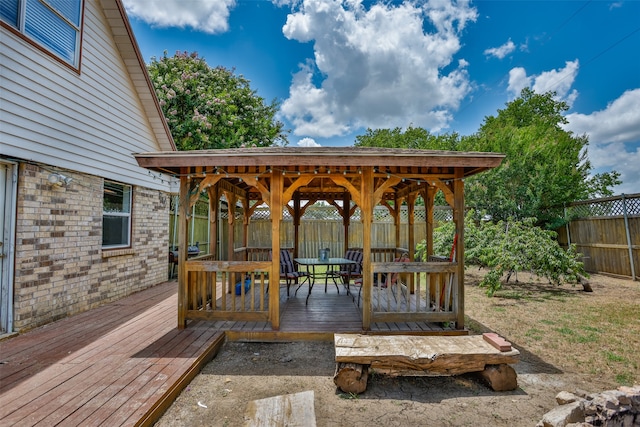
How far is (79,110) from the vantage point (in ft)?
16.0

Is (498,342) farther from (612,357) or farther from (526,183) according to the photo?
(526,183)

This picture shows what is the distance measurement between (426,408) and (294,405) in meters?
1.16

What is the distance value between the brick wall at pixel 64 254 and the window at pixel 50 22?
1.71 meters

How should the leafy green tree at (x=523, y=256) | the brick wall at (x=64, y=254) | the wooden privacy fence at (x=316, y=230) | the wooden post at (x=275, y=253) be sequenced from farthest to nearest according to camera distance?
the wooden privacy fence at (x=316, y=230)
the leafy green tree at (x=523, y=256)
the wooden post at (x=275, y=253)
the brick wall at (x=64, y=254)

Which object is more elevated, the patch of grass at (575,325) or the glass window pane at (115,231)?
the glass window pane at (115,231)

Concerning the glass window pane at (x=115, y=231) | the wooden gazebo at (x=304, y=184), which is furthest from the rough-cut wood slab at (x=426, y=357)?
the glass window pane at (x=115, y=231)

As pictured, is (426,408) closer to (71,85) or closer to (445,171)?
(445,171)

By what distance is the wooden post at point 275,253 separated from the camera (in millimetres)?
4184

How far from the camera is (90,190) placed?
5133 millimetres

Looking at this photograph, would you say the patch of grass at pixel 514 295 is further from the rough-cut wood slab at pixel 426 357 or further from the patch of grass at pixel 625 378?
the rough-cut wood slab at pixel 426 357

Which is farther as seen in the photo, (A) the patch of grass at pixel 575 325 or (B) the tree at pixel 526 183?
(B) the tree at pixel 526 183

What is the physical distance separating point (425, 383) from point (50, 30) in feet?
21.7

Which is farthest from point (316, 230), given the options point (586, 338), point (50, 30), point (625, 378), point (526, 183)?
point (625, 378)

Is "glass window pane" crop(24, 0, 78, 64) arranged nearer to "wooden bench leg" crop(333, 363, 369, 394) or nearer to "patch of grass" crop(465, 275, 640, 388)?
"wooden bench leg" crop(333, 363, 369, 394)
